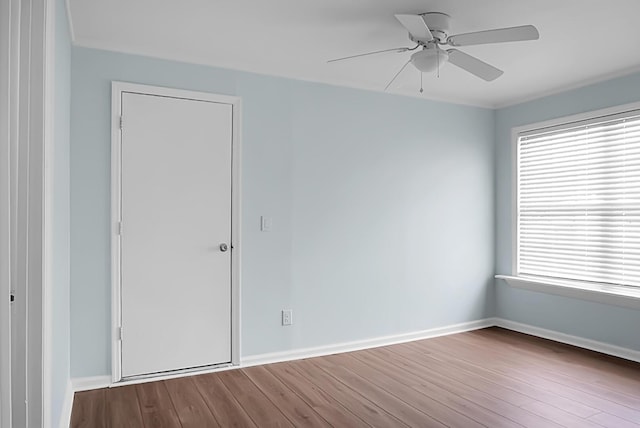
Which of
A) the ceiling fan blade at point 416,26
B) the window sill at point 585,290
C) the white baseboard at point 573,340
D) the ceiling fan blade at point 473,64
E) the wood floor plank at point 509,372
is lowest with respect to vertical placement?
the wood floor plank at point 509,372

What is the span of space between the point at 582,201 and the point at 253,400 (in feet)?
11.2

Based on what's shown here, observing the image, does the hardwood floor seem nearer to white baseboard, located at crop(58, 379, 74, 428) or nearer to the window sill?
white baseboard, located at crop(58, 379, 74, 428)

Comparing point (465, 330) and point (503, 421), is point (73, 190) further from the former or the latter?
point (465, 330)

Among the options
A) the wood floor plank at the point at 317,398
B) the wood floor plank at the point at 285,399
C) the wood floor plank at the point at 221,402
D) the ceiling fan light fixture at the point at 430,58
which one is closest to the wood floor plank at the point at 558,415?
the wood floor plank at the point at 317,398

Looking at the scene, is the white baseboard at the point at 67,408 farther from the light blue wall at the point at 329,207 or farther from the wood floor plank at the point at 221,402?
the wood floor plank at the point at 221,402

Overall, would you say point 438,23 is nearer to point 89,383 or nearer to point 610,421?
point 610,421

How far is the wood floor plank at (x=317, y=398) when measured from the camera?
2.68m

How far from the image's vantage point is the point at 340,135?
4082 millimetres

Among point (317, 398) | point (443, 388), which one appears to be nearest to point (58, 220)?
point (317, 398)

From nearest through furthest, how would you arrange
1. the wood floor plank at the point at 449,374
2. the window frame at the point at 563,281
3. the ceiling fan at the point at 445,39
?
1. the ceiling fan at the point at 445,39
2. the wood floor plank at the point at 449,374
3. the window frame at the point at 563,281

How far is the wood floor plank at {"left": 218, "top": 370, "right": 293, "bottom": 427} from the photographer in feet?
8.83

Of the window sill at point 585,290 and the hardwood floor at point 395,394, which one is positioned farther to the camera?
the window sill at point 585,290

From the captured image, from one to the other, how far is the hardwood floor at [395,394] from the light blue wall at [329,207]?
379 millimetres

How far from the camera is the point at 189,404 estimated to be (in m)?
2.90
